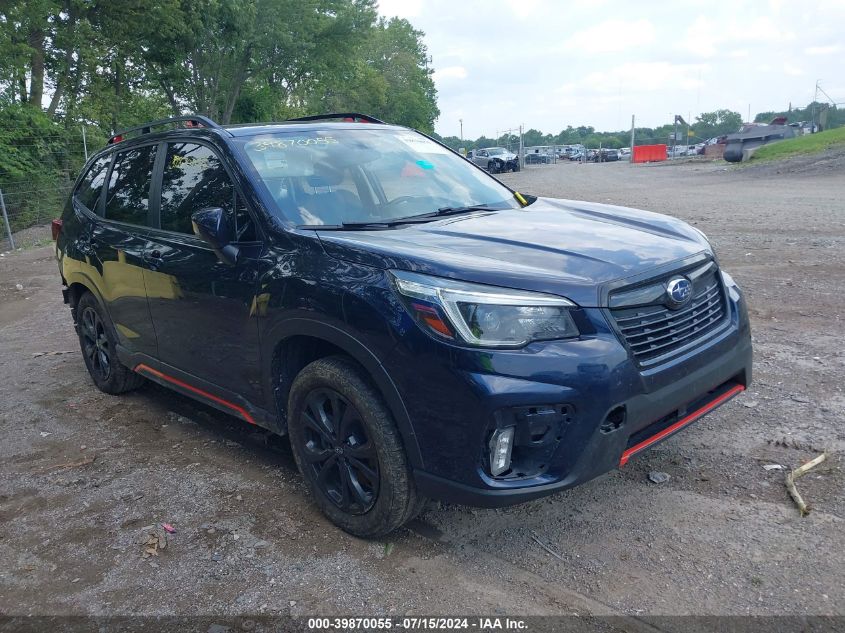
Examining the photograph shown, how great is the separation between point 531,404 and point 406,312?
0.60m

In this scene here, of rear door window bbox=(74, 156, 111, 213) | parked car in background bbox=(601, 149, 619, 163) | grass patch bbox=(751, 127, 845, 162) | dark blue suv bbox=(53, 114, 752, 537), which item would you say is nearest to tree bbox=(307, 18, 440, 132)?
parked car in background bbox=(601, 149, 619, 163)

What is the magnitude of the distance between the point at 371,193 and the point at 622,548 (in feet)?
7.13

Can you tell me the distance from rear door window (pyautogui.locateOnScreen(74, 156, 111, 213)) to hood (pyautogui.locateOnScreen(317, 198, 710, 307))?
2642 mm

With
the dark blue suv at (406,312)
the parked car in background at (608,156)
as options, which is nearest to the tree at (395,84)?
the parked car in background at (608,156)

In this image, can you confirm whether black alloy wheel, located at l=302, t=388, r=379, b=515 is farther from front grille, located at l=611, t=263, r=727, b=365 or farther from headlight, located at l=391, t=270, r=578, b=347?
front grille, located at l=611, t=263, r=727, b=365

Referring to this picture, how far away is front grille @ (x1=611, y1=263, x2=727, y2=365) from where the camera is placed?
2779 millimetres

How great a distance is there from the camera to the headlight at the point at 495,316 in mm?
2648

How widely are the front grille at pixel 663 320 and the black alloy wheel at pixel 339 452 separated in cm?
116

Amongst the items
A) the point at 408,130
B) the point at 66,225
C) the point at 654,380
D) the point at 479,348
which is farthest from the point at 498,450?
the point at 66,225

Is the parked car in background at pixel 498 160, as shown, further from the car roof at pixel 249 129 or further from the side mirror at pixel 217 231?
the side mirror at pixel 217 231

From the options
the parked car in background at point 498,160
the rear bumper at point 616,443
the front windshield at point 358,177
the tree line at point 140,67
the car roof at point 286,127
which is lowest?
the parked car in background at point 498,160

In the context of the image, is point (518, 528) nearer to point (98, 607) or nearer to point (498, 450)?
point (498, 450)

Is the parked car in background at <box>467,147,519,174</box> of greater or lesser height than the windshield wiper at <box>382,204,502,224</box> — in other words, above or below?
below

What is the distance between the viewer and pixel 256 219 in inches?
137
